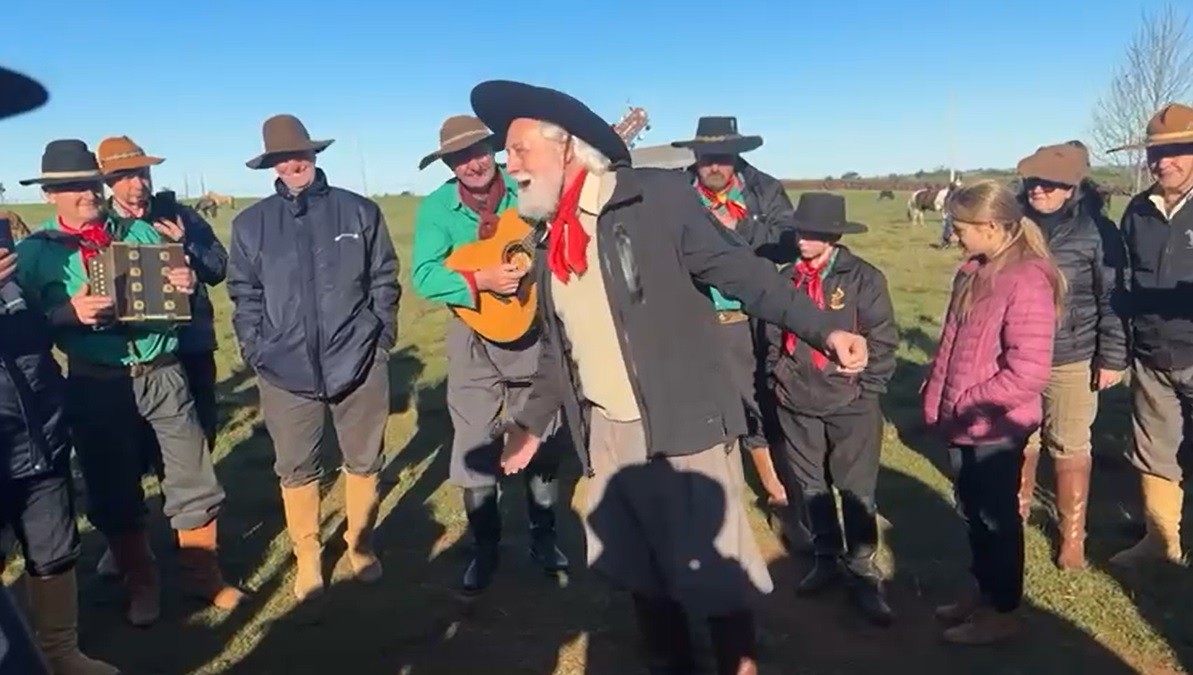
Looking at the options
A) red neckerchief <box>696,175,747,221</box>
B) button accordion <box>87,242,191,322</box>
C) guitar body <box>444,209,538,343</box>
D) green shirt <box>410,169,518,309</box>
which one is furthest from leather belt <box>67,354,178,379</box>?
red neckerchief <box>696,175,747,221</box>

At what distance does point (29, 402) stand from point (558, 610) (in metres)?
2.68

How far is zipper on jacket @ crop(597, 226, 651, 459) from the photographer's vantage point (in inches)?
135

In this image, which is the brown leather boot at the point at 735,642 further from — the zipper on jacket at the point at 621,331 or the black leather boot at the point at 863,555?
the black leather boot at the point at 863,555

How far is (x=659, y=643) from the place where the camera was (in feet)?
12.8

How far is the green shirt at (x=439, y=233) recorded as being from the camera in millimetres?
5156

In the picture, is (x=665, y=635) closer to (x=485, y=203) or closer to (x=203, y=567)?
(x=485, y=203)

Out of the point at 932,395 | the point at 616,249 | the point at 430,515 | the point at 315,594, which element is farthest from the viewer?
the point at 430,515

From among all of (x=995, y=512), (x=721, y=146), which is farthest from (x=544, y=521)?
(x=721, y=146)

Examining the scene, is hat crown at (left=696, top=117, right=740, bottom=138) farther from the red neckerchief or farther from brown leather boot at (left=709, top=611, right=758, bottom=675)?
brown leather boot at (left=709, top=611, right=758, bottom=675)

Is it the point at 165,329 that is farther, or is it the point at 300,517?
the point at 300,517

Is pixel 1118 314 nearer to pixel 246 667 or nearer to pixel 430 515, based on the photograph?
pixel 430 515

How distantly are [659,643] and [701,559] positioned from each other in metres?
0.60

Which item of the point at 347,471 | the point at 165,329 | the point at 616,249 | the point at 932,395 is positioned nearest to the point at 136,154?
the point at 165,329

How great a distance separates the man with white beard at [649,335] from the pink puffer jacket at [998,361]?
1.27 meters
